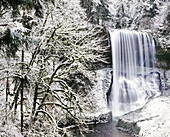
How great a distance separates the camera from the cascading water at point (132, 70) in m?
17.9

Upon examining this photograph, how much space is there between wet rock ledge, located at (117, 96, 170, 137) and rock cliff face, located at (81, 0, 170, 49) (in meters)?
8.15

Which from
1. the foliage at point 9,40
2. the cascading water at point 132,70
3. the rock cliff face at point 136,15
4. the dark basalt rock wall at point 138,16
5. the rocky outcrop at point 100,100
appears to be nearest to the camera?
the foliage at point 9,40

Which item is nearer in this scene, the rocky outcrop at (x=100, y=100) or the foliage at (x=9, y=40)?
the foliage at (x=9, y=40)

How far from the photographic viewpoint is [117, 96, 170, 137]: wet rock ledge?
10.8m

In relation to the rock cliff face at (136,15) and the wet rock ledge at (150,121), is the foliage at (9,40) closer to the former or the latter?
the wet rock ledge at (150,121)

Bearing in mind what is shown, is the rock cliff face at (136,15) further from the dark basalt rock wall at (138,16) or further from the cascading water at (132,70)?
the cascading water at (132,70)

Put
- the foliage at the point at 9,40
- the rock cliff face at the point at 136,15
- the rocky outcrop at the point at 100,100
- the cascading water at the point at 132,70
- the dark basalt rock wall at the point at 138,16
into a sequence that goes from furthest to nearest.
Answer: the rock cliff face at the point at 136,15
the dark basalt rock wall at the point at 138,16
the cascading water at the point at 132,70
the rocky outcrop at the point at 100,100
the foliage at the point at 9,40

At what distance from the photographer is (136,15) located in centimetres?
2750

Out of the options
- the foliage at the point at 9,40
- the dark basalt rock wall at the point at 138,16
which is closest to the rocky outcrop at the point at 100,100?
the dark basalt rock wall at the point at 138,16

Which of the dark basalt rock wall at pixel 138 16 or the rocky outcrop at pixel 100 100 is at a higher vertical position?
the dark basalt rock wall at pixel 138 16

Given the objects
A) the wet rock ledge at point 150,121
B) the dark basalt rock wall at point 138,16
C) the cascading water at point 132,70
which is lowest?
the wet rock ledge at point 150,121

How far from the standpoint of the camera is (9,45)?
276 centimetres

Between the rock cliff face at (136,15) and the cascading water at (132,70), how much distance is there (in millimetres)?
1567

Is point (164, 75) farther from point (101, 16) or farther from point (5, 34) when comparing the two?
point (5, 34)
